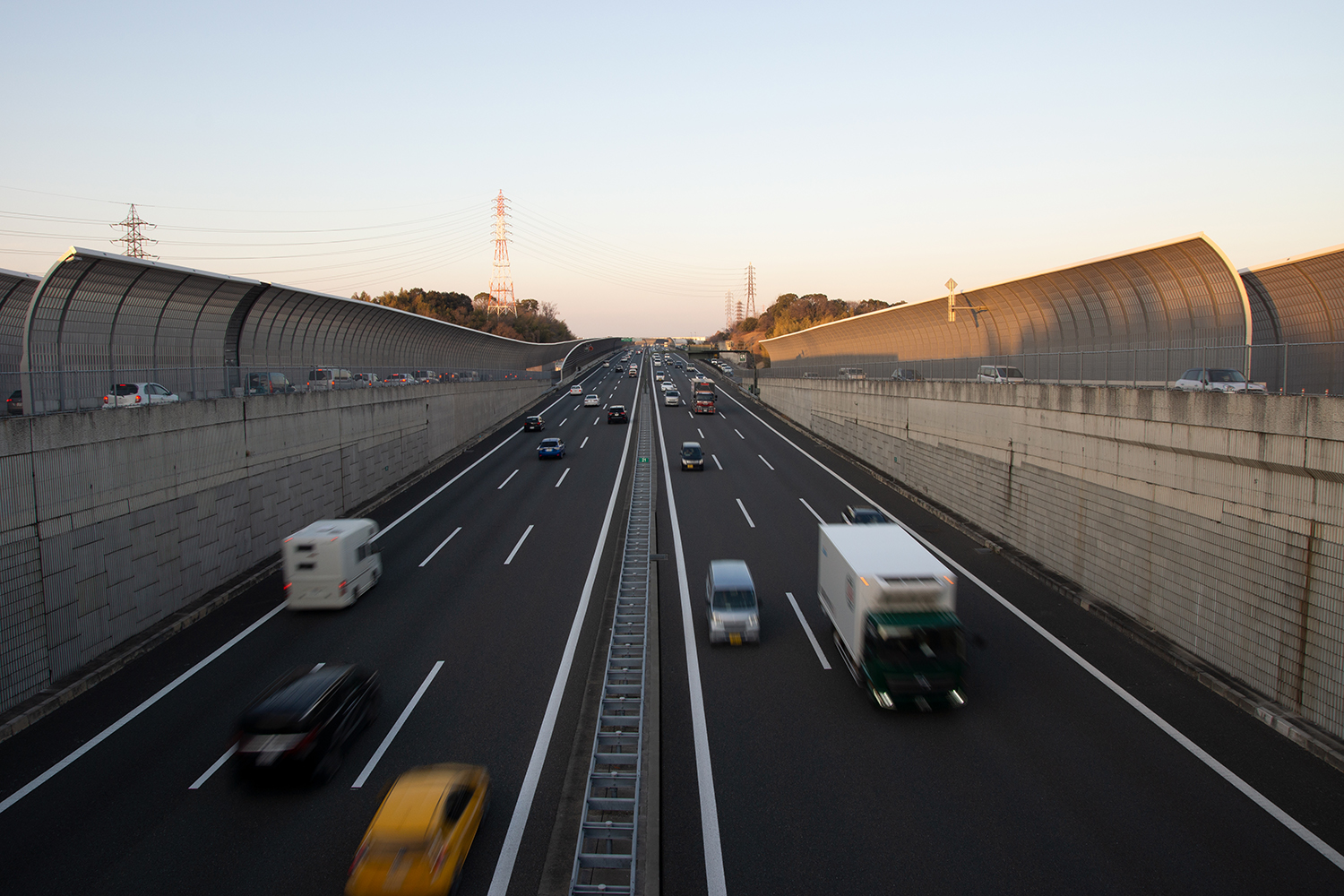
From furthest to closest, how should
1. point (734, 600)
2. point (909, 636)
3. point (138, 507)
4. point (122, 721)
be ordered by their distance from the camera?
point (138, 507) < point (734, 600) < point (122, 721) < point (909, 636)

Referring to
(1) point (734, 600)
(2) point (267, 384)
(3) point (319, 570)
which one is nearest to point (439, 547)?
(3) point (319, 570)

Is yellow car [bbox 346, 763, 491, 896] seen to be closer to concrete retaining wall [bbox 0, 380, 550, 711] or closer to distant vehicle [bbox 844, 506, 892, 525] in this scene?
concrete retaining wall [bbox 0, 380, 550, 711]

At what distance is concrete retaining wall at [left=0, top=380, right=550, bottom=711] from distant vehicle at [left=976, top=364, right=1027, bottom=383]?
82.3ft

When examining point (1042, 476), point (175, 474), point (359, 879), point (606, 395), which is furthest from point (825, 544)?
point (606, 395)

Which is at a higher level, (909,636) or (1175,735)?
(909,636)

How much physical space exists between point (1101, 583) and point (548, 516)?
62.1 ft

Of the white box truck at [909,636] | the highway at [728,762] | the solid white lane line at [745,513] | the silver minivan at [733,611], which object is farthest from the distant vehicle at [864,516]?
the white box truck at [909,636]

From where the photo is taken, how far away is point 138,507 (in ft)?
53.0

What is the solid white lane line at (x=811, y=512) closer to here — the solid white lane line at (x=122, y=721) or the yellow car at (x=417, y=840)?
the solid white lane line at (x=122, y=721)

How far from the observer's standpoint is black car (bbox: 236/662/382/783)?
10250mm

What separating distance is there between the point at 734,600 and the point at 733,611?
0.83ft

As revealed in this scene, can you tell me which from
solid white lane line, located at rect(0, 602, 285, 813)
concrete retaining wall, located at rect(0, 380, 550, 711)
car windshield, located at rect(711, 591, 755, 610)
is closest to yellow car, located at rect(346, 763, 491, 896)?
solid white lane line, located at rect(0, 602, 285, 813)

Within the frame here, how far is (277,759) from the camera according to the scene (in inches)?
401

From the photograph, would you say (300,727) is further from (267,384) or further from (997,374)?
(997,374)
